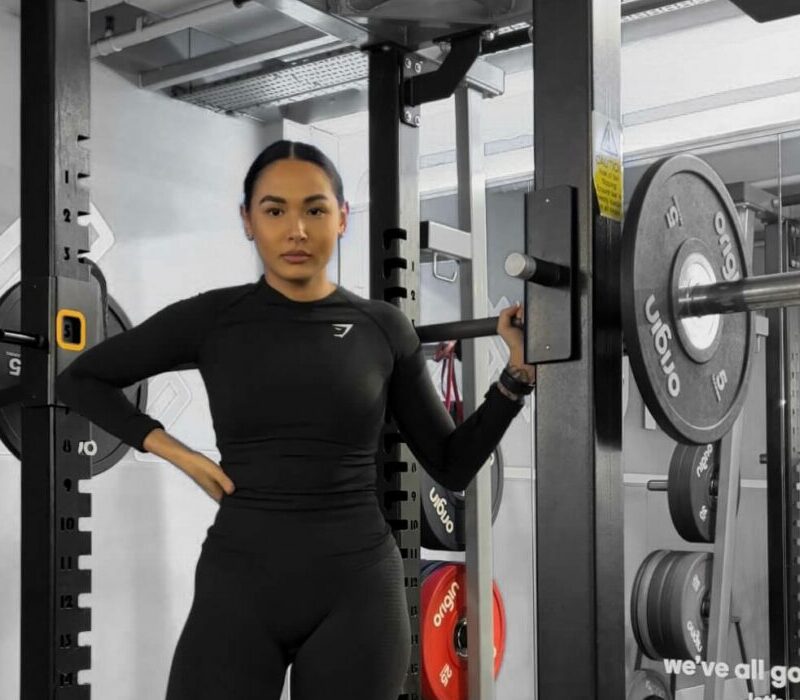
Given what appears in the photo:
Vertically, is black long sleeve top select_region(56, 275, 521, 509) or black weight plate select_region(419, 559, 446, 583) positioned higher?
black long sleeve top select_region(56, 275, 521, 509)

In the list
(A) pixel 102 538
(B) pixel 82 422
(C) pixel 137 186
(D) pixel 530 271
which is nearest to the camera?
(D) pixel 530 271

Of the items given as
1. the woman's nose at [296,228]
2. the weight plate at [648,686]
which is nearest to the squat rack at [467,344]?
the woman's nose at [296,228]

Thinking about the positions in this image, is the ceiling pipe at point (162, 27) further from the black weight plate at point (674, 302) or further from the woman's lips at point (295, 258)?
the black weight plate at point (674, 302)

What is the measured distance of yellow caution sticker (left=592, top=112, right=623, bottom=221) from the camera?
4.15 feet

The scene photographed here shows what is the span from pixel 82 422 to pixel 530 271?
4.52ft

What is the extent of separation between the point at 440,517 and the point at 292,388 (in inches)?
67.1

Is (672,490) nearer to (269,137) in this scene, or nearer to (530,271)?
(269,137)

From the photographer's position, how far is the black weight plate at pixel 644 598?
3680 millimetres

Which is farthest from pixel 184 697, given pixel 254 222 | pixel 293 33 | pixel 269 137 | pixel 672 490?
pixel 269 137

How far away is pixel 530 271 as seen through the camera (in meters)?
1.23

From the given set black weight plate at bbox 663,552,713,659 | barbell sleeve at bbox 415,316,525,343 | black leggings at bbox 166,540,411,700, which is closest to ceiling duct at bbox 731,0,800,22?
barbell sleeve at bbox 415,316,525,343

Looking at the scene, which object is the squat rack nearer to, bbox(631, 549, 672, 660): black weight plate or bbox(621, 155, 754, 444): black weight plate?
bbox(621, 155, 754, 444): black weight plate

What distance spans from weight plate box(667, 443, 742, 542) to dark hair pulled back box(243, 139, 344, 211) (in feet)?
6.71

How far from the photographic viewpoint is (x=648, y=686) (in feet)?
11.9
